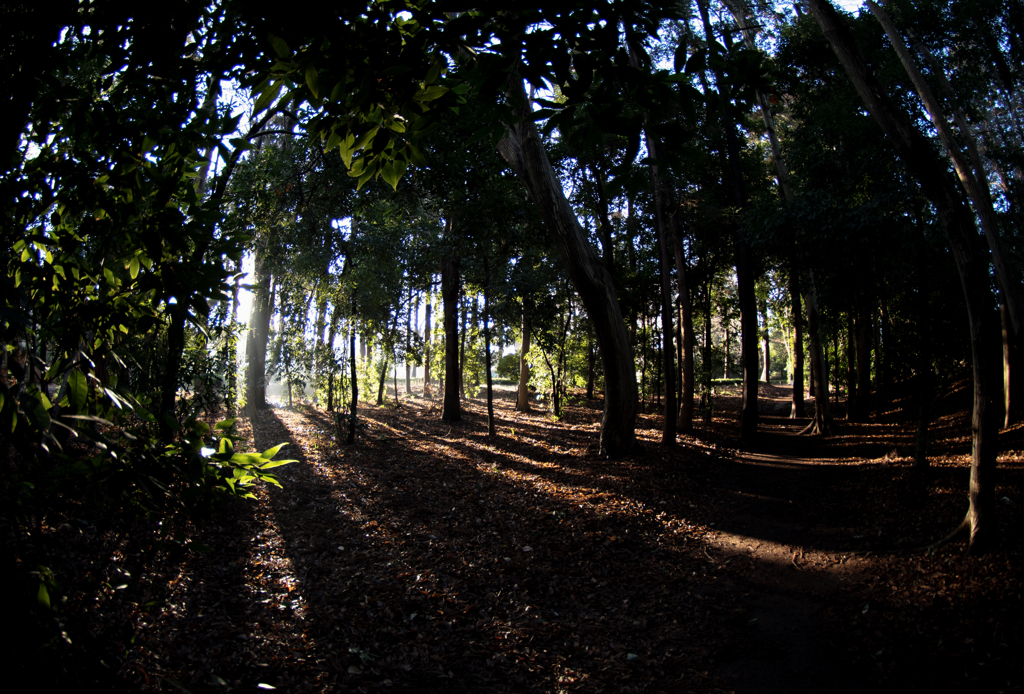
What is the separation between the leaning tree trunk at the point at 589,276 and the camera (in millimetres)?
9188

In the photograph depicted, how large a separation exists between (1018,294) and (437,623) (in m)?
10.0

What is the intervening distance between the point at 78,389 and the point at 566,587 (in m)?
4.66

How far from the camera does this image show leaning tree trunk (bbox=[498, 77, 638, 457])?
362 inches

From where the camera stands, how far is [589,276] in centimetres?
955

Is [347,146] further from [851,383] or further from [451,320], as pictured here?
[851,383]

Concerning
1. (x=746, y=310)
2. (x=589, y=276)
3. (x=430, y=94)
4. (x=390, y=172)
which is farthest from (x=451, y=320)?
(x=430, y=94)

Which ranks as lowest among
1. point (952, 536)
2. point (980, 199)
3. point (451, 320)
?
point (952, 536)

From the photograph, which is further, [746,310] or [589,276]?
[746,310]

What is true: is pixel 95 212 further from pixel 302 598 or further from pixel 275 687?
pixel 302 598

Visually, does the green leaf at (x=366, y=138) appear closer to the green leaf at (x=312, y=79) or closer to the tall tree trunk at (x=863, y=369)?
the green leaf at (x=312, y=79)

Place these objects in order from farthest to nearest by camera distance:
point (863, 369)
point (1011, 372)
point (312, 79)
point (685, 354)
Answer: point (863, 369) < point (685, 354) < point (1011, 372) < point (312, 79)

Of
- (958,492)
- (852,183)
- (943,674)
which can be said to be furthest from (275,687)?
(852,183)

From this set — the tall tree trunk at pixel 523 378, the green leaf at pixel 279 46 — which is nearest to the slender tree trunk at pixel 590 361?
the tall tree trunk at pixel 523 378

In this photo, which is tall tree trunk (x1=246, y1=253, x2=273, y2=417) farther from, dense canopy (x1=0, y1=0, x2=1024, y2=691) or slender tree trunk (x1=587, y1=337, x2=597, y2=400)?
slender tree trunk (x1=587, y1=337, x2=597, y2=400)
